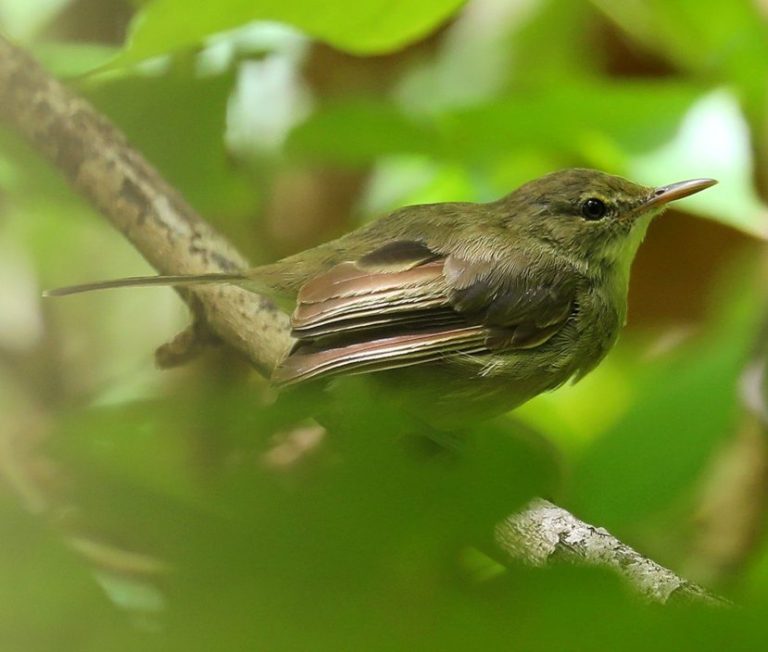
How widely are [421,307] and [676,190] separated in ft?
1.94

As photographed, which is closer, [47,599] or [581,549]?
[47,599]

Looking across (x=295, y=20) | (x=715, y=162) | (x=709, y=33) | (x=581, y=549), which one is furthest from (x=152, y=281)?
(x=709, y=33)

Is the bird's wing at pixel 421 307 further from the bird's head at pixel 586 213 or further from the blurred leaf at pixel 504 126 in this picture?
the blurred leaf at pixel 504 126

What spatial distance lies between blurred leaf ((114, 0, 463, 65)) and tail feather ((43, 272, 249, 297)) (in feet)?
1.03

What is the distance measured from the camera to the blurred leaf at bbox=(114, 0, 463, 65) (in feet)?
4.21

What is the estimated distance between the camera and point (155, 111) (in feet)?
4.25

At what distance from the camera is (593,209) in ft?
6.24

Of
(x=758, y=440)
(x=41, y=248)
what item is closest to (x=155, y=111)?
(x=41, y=248)

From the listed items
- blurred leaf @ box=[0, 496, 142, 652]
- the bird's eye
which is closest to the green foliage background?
blurred leaf @ box=[0, 496, 142, 652]

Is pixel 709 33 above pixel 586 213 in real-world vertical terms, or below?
above

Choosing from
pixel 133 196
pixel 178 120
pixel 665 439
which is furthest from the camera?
pixel 133 196

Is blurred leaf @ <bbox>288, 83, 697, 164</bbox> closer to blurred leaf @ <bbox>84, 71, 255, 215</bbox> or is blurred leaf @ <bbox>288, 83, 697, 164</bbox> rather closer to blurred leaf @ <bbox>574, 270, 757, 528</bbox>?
blurred leaf @ <bbox>84, 71, 255, 215</bbox>

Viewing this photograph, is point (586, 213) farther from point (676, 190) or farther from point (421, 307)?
point (421, 307)

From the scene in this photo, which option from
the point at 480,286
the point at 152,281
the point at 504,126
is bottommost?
the point at 480,286
